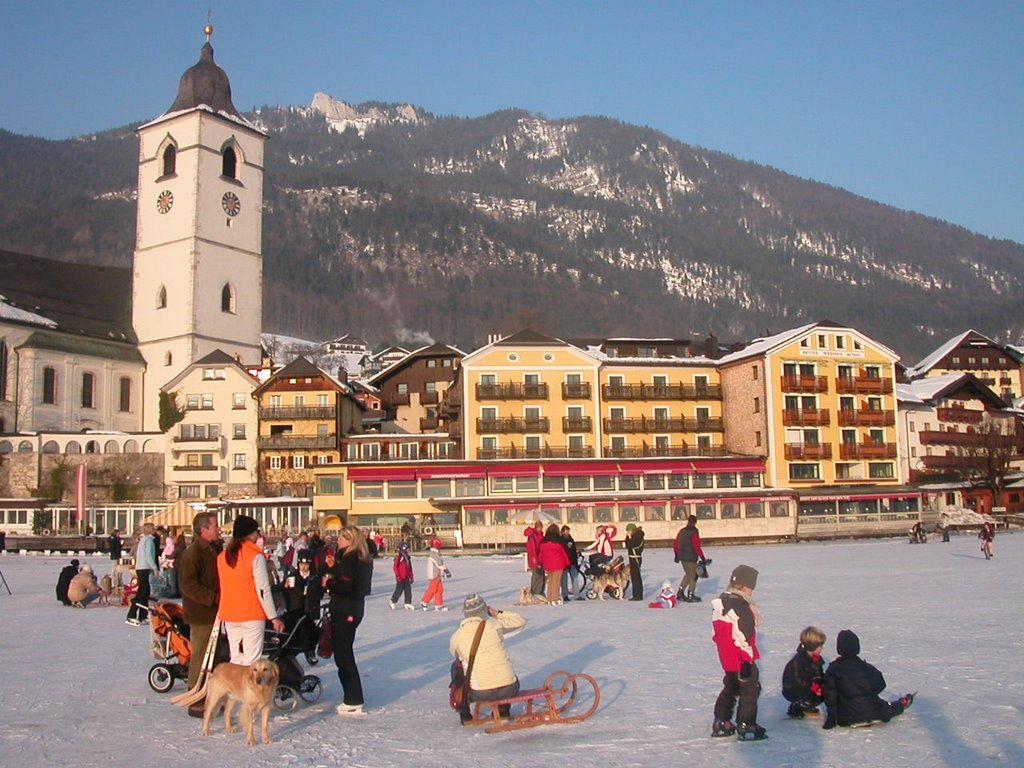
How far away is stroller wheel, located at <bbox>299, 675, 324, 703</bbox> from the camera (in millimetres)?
10283

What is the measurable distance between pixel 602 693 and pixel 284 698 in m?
3.03

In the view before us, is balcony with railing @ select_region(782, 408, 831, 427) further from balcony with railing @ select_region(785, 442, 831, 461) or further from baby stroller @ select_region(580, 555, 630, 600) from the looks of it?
baby stroller @ select_region(580, 555, 630, 600)

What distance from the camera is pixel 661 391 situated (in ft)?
213

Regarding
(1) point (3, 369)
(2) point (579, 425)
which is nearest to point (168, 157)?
(1) point (3, 369)

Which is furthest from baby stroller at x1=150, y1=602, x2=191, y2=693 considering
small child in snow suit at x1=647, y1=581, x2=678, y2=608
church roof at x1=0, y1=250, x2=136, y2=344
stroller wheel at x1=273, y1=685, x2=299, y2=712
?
church roof at x1=0, y1=250, x2=136, y2=344

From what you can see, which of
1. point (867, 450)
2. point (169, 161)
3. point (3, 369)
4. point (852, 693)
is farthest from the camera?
point (169, 161)

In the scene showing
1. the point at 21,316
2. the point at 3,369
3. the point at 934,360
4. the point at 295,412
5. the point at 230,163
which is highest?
the point at 230,163

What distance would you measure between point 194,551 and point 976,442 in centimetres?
7393

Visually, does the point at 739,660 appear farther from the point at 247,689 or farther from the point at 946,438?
the point at 946,438

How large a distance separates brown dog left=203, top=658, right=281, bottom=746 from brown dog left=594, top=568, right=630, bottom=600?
1310 centimetres

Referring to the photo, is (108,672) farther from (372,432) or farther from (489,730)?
(372,432)

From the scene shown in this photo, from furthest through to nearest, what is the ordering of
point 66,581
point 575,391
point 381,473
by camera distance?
point 575,391, point 381,473, point 66,581

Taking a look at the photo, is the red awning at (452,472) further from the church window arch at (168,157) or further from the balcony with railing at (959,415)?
the balcony with railing at (959,415)

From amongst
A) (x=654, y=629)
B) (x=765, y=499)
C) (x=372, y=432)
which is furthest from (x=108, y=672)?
(x=372, y=432)
